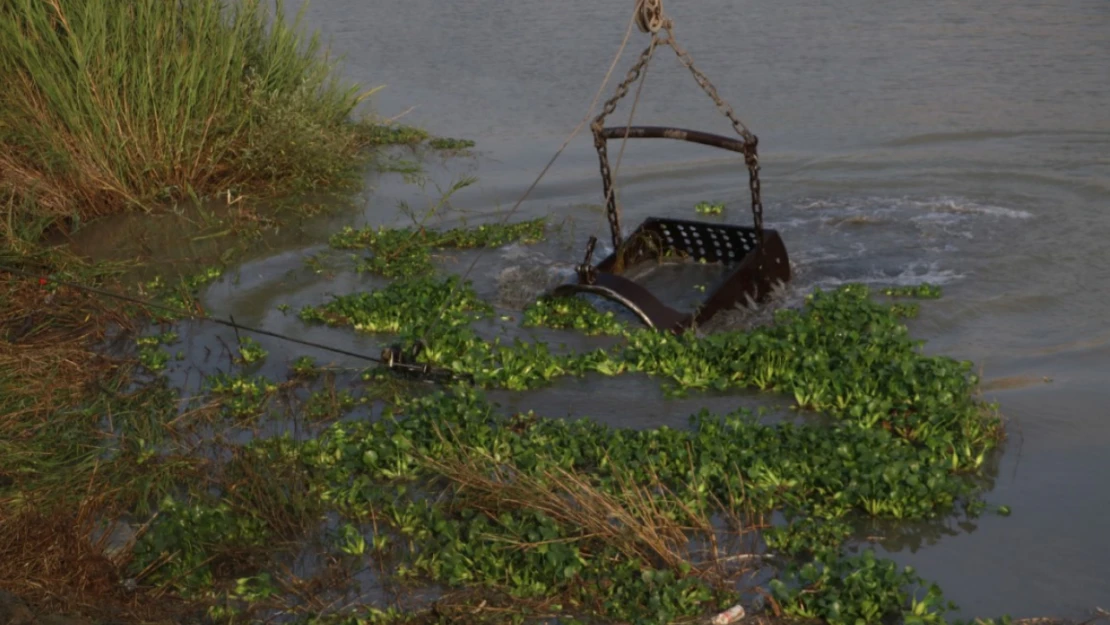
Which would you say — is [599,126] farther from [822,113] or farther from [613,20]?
[613,20]

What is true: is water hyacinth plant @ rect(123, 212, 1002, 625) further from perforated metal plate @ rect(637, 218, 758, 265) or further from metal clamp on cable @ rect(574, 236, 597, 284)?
perforated metal plate @ rect(637, 218, 758, 265)

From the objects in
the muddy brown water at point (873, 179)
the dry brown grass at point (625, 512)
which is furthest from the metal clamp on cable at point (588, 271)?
the dry brown grass at point (625, 512)

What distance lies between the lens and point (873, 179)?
11.6 m

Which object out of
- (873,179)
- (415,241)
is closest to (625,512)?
(415,241)

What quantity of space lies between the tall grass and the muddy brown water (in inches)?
41.9

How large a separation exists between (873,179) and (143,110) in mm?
6332

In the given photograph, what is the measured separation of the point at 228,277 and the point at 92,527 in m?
4.26

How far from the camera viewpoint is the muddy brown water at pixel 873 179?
19.9ft

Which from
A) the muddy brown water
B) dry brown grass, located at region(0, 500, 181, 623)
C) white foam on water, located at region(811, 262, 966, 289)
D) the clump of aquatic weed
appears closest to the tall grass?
the muddy brown water

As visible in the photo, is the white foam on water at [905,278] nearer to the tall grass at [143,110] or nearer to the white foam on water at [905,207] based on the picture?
the white foam on water at [905,207]

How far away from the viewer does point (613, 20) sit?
1762 cm

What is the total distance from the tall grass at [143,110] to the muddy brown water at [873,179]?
1063mm

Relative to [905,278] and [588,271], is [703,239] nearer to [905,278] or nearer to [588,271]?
[905,278]

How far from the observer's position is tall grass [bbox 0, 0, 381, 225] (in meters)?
10.0
